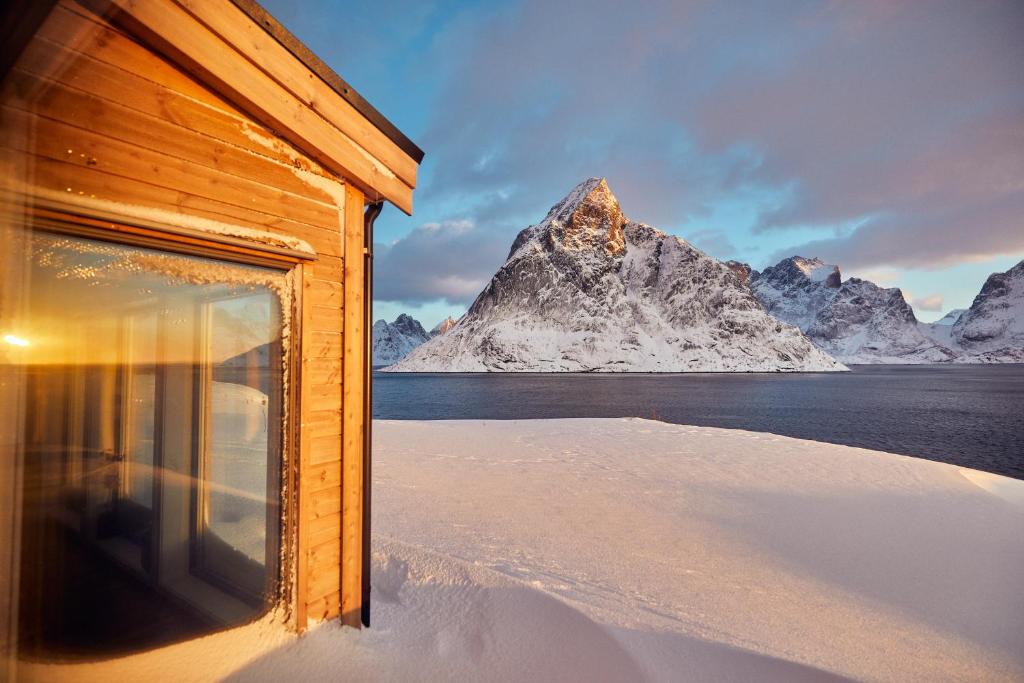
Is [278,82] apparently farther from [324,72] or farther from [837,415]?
[837,415]

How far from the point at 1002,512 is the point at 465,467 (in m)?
9.45

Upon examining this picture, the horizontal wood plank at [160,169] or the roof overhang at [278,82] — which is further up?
the roof overhang at [278,82]

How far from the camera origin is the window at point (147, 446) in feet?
8.68

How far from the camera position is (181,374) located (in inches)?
144

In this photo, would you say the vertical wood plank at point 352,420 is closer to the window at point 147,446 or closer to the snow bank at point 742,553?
the window at point 147,446

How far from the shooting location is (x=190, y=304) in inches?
135

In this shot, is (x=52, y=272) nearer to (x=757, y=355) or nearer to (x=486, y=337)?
(x=486, y=337)

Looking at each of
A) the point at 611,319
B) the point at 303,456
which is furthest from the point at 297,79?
the point at 611,319

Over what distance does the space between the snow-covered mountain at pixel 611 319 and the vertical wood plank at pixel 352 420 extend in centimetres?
10921

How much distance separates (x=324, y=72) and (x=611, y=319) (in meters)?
120

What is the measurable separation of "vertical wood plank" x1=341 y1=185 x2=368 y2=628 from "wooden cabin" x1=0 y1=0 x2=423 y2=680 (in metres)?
0.02

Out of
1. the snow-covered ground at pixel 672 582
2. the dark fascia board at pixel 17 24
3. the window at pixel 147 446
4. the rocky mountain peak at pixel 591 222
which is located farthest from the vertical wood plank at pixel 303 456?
the rocky mountain peak at pixel 591 222

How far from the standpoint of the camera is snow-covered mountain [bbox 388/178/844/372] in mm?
114062

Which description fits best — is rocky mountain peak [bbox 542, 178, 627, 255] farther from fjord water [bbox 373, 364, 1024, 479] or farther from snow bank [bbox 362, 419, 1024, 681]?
snow bank [bbox 362, 419, 1024, 681]
